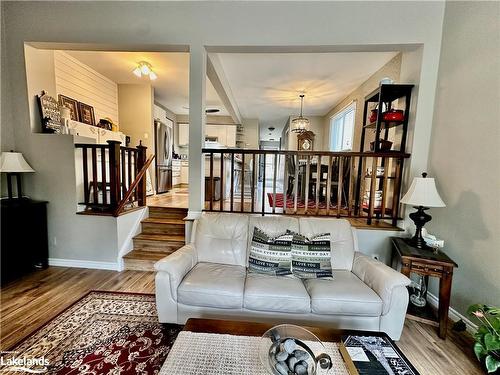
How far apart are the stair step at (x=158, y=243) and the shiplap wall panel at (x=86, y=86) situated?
2874 mm

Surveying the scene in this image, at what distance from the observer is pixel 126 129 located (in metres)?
5.41

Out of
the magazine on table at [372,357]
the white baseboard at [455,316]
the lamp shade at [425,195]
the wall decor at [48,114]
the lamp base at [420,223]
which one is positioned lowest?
the white baseboard at [455,316]

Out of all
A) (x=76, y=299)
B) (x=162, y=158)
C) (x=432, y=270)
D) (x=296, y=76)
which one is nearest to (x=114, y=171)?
(x=76, y=299)

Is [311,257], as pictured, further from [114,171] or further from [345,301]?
[114,171]

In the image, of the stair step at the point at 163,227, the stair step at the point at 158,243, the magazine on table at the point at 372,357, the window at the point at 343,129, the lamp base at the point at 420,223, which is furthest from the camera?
the window at the point at 343,129

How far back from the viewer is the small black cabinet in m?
2.58

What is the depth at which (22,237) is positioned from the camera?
2.75 metres

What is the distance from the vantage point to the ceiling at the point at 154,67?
3771 mm

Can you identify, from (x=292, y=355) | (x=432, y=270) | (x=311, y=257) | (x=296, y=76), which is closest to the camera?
(x=292, y=355)

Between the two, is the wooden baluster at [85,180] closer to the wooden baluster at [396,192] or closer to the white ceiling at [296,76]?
the white ceiling at [296,76]

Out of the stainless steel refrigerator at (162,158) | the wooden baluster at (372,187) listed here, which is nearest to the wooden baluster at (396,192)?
the wooden baluster at (372,187)

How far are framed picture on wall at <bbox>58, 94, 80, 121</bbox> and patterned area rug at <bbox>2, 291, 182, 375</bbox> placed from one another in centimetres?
326

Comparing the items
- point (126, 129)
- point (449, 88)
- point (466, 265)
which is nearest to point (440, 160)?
point (449, 88)

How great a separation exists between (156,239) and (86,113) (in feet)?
9.67
